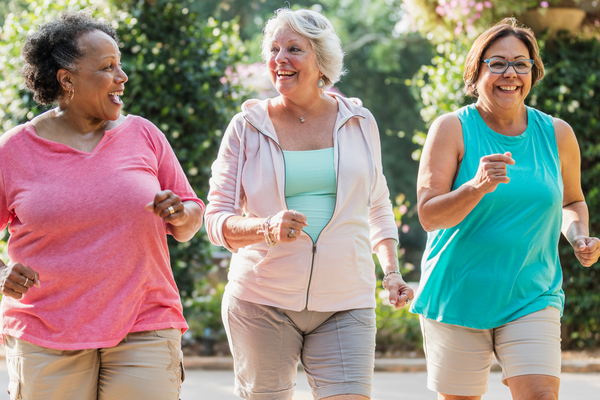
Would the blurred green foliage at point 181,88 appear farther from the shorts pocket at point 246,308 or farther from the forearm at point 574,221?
the forearm at point 574,221

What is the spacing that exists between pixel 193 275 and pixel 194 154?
1055 millimetres

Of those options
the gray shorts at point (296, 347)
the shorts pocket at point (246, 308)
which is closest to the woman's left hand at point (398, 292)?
the gray shorts at point (296, 347)

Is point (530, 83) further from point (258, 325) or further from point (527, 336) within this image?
point (258, 325)

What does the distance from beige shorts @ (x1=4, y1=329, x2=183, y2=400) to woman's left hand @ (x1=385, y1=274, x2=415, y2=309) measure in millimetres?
876

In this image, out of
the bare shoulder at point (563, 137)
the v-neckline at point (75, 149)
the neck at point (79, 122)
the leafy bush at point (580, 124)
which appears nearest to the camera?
the v-neckline at point (75, 149)

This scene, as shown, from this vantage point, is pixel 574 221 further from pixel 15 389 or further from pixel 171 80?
pixel 171 80

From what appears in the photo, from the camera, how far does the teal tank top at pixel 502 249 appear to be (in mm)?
2758

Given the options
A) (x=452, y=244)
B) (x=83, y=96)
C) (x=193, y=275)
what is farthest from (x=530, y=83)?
(x=193, y=275)

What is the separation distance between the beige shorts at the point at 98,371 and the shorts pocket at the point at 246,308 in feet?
1.13

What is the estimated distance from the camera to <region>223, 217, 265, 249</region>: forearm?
2.43 m

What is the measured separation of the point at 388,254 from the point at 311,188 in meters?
0.48

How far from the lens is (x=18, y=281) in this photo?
2.25m

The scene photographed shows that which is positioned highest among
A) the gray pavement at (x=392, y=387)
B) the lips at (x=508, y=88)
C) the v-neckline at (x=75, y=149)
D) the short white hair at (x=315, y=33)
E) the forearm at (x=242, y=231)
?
the short white hair at (x=315, y=33)

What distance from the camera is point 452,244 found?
2840mm
